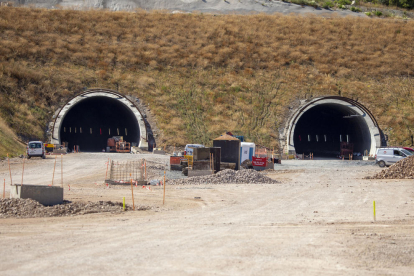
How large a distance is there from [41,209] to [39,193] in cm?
114

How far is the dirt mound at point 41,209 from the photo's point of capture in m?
14.5

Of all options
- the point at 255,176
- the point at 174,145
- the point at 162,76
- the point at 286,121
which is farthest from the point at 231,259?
the point at 162,76

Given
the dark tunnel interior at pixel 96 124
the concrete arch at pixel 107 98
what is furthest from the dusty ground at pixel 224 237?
the dark tunnel interior at pixel 96 124

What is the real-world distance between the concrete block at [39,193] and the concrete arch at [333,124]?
3294 centimetres

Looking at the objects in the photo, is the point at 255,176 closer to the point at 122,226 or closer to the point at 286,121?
the point at 122,226

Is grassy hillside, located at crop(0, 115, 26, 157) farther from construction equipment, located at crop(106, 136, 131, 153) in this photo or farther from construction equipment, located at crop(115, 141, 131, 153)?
construction equipment, located at crop(115, 141, 131, 153)

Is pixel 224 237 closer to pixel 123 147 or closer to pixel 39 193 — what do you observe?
pixel 39 193

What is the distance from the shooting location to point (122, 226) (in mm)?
12734

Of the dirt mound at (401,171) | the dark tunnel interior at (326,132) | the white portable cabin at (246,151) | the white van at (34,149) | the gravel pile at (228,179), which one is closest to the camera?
the gravel pile at (228,179)

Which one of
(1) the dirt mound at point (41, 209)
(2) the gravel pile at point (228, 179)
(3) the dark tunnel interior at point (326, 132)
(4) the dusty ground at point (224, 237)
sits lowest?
(4) the dusty ground at point (224, 237)

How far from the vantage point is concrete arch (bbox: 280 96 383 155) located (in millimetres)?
47000

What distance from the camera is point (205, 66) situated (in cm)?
5828

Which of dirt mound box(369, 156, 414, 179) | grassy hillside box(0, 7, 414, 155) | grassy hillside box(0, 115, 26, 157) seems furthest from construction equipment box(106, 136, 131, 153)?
dirt mound box(369, 156, 414, 179)

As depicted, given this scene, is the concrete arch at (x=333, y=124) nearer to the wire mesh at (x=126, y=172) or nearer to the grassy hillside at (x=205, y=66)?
the grassy hillside at (x=205, y=66)
